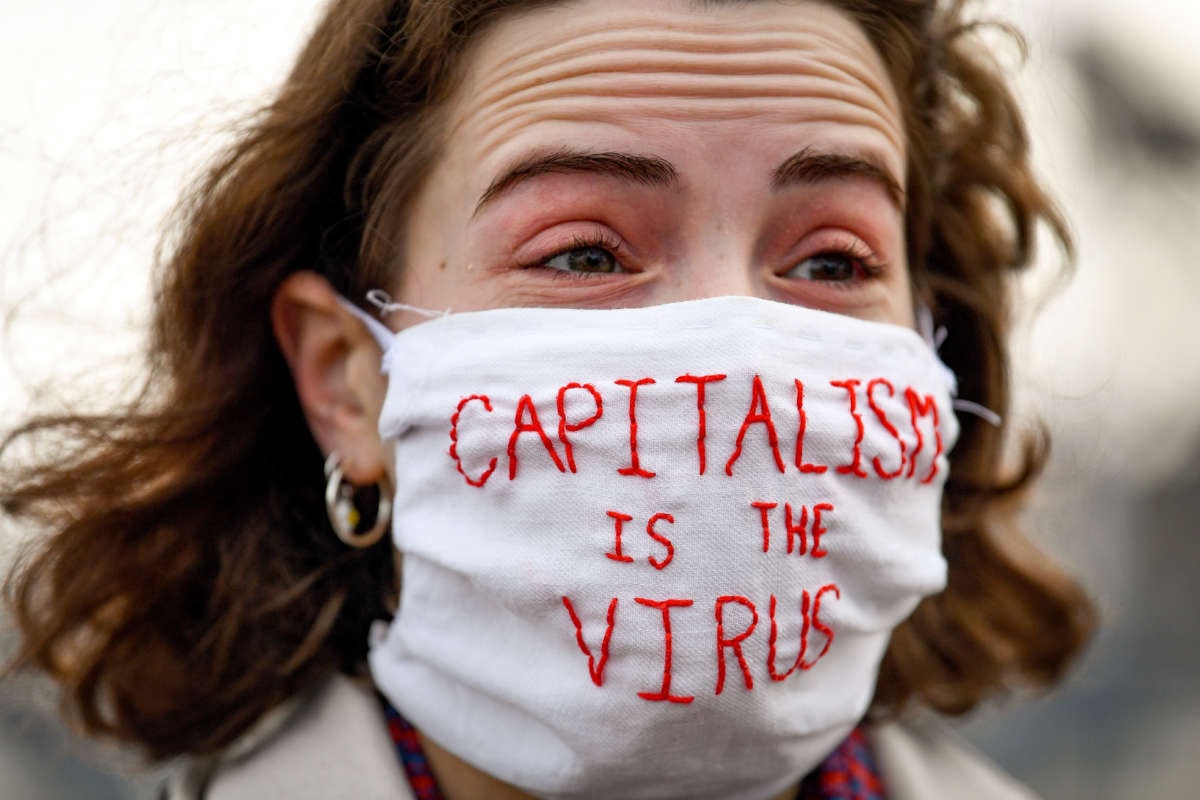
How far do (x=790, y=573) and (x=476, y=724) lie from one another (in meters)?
0.64

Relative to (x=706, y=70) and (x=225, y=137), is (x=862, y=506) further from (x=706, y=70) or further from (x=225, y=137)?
(x=225, y=137)

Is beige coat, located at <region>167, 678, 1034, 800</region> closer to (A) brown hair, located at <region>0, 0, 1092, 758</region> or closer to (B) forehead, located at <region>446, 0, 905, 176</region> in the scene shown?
(A) brown hair, located at <region>0, 0, 1092, 758</region>

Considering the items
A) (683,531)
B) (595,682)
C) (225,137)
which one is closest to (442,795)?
(595,682)

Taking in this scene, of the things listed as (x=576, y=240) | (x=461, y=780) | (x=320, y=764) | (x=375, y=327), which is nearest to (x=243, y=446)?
(x=375, y=327)

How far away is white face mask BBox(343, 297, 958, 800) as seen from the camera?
1984mm

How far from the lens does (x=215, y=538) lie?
2.81 metres

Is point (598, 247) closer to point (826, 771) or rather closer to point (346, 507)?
point (346, 507)

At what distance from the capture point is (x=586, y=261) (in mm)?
2266

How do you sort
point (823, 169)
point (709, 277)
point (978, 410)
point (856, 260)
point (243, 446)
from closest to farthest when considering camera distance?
point (709, 277) < point (823, 169) < point (856, 260) < point (243, 446) < point (978, 410)

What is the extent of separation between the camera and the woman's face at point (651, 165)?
7.22ft

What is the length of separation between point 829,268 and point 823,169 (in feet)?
0.63

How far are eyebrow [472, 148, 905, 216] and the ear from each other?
0.43 metres

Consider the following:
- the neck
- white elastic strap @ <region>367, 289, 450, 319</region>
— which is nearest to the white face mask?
white elastic strap @ <region>367, 289, 450, 319</region>

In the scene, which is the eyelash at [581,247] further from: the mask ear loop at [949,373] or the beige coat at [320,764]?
the beige coat at [320,764]
